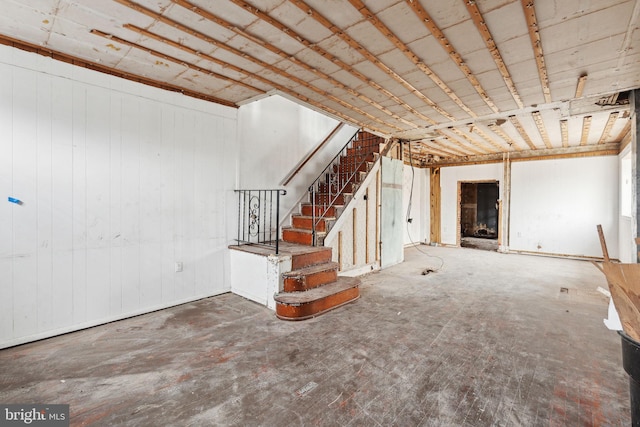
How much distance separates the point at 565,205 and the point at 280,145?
8028 millimetres

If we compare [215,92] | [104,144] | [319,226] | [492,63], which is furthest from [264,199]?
[492,63]

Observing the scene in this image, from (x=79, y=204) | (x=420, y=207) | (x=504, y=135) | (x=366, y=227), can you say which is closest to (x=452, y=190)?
(x=420, y=207)

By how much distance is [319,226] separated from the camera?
5.12 metres

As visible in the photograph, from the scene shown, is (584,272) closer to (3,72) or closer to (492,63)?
(492,63)

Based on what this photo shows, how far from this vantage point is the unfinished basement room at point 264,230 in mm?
2115

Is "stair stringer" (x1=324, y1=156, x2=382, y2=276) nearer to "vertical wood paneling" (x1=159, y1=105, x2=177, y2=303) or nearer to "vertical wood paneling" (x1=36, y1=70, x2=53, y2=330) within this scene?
"vertical wood paneling" (x1=159, y1=105, x2=177, y2=303)

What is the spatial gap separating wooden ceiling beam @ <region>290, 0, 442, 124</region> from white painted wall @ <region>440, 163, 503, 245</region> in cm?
519

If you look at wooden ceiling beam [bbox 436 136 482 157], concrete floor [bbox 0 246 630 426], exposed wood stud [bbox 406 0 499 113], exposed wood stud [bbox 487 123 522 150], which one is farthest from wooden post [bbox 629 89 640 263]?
wooden ceiling beam [bbox 436 136 482 157]

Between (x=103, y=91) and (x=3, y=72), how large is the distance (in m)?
0.77

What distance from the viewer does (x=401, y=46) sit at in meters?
2.85

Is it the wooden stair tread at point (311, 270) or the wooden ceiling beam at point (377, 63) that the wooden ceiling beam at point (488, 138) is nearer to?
the wooden ceiling beam at point (377, 63)

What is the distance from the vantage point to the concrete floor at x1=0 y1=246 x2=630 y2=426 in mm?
1940

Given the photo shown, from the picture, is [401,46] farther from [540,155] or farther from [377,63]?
[540,155]

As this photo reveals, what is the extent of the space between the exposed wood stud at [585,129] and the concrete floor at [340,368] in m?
3.32
